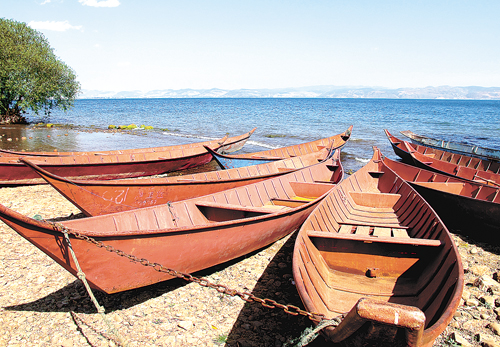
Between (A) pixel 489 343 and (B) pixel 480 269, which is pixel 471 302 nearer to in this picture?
(A) pixel 489 343

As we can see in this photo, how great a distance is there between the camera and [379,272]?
204 inches

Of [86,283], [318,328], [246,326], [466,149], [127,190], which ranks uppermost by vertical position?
[466,149]

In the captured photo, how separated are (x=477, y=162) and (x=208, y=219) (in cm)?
1257

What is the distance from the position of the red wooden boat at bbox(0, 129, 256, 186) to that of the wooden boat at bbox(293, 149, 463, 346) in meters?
8.64

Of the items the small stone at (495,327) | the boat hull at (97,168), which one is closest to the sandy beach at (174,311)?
the small stone at (495,327)

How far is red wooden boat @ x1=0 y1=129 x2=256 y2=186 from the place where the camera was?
10977 mm

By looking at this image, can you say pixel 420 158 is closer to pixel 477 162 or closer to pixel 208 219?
pixel 477 162

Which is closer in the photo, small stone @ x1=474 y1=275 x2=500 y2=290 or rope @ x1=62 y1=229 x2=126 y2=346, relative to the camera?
rope @ x1=62 y1=229 x2=126 y2=346

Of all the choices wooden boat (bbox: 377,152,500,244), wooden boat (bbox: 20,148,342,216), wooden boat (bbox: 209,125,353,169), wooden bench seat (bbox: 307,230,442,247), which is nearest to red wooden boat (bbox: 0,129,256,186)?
wooden boat (bbox: 209,125,353,169)

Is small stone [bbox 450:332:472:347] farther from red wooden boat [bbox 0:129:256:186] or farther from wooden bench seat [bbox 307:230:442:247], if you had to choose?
red wooden boat [bbox 0:129:256:186]

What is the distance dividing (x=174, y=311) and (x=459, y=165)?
1286 cm

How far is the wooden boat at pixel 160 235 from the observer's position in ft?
13.2

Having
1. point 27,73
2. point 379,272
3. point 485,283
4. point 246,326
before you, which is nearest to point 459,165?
point 485,283

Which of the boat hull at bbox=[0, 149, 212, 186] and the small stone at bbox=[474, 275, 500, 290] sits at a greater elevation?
the boat hull at bbox=[0, 149, 212, 186]
